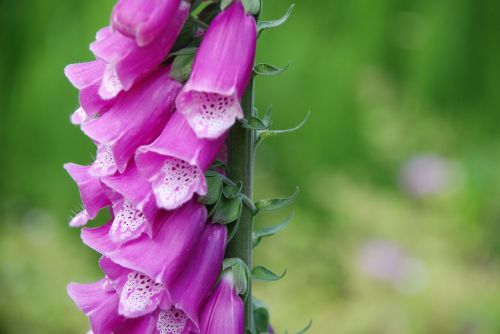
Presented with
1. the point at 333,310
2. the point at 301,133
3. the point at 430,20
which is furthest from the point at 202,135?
the point at 430,20

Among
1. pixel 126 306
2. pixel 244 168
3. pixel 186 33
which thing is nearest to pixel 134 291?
pixel 126 306

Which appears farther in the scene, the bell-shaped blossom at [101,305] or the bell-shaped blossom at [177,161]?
the bell-shaped blossom at [101,305]

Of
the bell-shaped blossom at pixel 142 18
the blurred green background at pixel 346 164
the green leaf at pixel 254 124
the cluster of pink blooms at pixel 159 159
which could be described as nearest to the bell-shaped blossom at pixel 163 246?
the cluster of pink blooms at pixel 159 159

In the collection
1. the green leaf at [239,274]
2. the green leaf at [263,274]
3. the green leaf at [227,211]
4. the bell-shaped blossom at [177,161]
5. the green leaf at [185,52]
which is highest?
the green leaf at [185,52]

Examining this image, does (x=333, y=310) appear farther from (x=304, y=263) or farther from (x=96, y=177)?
(x=96, y=177)

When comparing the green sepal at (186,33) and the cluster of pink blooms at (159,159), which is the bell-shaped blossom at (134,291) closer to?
the cluster of pink blooms at (159,159)

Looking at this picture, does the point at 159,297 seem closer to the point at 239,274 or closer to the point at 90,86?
the point at 239,274
